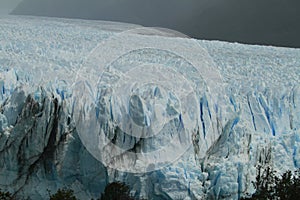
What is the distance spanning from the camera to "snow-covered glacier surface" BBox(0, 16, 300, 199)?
18.9 ft

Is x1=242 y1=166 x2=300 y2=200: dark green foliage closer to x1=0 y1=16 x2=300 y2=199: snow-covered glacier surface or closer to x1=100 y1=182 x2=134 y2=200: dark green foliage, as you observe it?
x1=0 y1=16 x2=300 y2=199: snow-covered glacier surface

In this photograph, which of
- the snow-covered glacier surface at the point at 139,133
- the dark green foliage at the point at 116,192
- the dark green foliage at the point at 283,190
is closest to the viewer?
the dark green foliage at the point at 283,190

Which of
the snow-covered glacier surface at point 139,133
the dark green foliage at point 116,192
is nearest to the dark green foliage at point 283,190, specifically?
the snow-covered glacier surface at point 139,133

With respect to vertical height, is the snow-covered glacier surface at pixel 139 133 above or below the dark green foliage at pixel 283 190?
above

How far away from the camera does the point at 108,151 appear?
5914mm

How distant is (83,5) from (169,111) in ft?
73.9

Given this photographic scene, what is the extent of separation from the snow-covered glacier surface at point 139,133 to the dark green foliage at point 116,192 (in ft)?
0.93

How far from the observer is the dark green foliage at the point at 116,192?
17.4ft

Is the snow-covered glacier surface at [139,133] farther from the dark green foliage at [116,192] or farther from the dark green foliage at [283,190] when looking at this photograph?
the dark green foliage at [283,190]

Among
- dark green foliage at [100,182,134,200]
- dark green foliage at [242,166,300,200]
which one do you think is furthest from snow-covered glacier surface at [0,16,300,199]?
dark green foliage at [242,166,300,200]

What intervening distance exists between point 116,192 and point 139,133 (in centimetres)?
86

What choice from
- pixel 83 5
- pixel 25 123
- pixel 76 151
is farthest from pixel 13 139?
pixel 83 5

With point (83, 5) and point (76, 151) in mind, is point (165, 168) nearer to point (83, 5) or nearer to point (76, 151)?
point (76, 151)

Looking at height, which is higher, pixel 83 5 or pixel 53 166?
pixel 83 5
